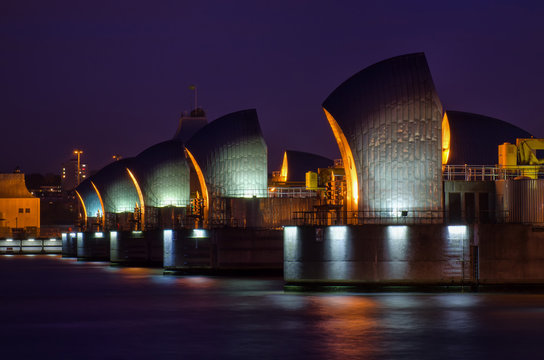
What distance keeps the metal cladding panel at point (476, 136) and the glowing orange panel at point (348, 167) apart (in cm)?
1387

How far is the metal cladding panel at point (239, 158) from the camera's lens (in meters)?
74.4

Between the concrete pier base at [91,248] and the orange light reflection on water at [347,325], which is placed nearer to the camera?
the orange light reflection on water at [347,325]

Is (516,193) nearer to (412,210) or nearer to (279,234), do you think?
(412,210)

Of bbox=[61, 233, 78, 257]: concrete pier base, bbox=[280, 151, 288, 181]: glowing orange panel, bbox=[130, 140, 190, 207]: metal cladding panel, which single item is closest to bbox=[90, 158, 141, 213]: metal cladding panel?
bbox=[61, 233, 78, 257]: concrete pier base

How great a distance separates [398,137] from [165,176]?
45224 millimetres

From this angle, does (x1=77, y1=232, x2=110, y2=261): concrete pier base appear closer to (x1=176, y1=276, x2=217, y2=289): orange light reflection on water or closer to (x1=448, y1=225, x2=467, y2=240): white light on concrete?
(x1=176, y1=276, x2=217, y2=289): orange light reflection on water

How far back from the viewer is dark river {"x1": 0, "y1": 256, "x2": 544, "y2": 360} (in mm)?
29422

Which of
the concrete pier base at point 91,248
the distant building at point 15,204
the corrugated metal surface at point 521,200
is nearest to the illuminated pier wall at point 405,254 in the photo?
the corrugated metal surface at point 521,200

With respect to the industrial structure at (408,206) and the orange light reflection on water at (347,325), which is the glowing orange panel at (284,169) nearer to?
the industrial structure at (408,206)

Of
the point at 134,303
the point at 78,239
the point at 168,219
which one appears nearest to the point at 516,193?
the point at 134,303

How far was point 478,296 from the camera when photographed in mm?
47281

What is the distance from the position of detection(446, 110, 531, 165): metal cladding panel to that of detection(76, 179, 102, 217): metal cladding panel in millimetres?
74236

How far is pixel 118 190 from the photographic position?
4552 inches

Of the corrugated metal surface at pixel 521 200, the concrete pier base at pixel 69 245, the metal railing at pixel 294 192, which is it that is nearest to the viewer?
the corrugated metal surface at pixel 521 200
